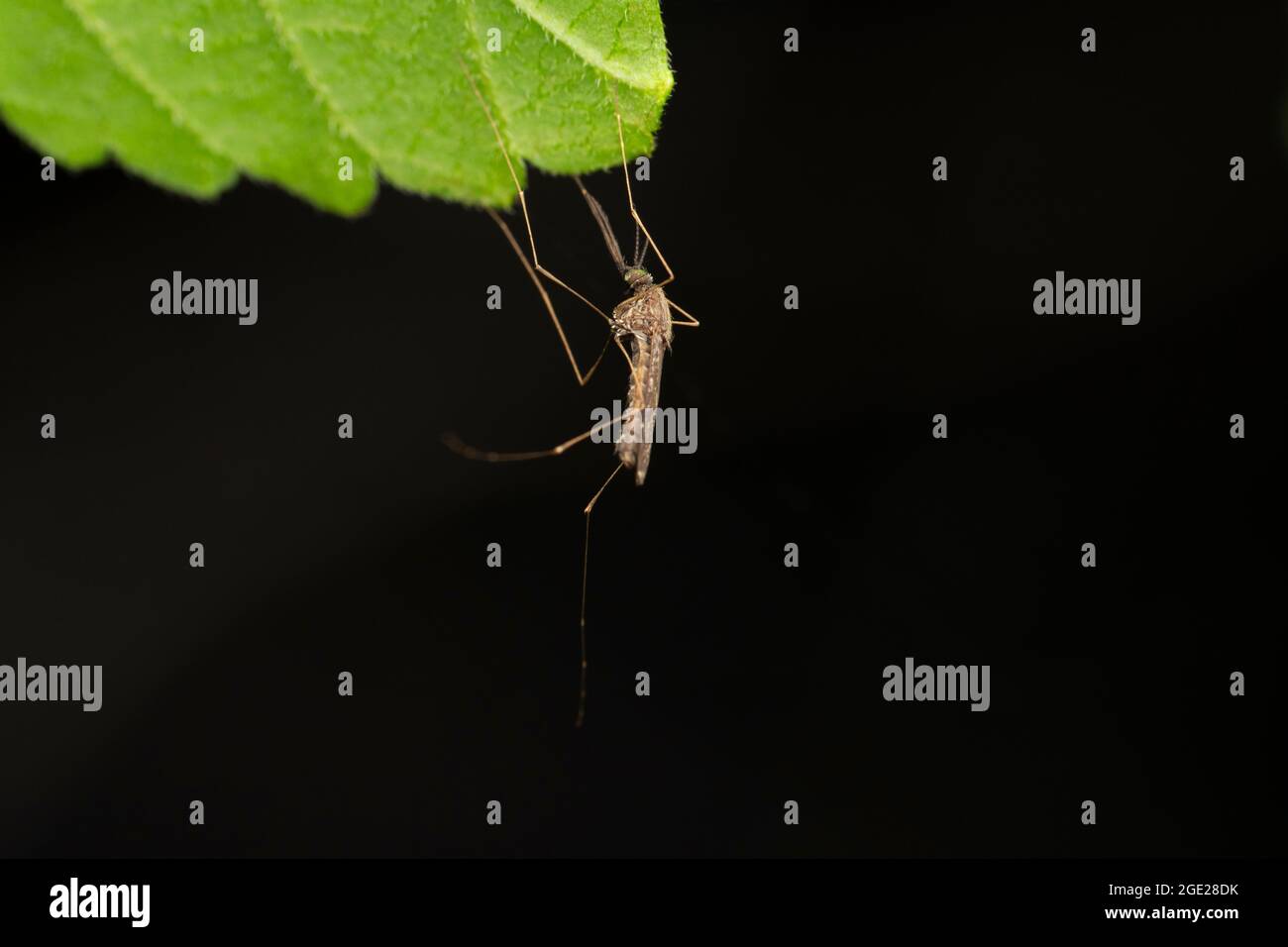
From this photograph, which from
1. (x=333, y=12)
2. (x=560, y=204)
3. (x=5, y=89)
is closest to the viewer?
(x=5, y=89)

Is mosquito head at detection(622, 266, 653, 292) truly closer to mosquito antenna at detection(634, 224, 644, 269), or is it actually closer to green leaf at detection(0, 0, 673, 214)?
mosquito antenna at detection(634, 224, 644, 269)

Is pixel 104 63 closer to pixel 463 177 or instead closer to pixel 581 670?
pixel 463 177

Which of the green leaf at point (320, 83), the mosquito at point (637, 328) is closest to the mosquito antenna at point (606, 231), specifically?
the mosquito at point (637, 328)

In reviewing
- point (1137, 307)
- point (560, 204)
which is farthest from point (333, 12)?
point (1137, 307)

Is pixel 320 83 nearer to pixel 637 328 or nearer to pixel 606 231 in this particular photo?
pixel 606 231

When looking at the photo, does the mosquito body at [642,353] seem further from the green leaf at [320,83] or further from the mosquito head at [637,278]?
the green leaf at [320,83]
